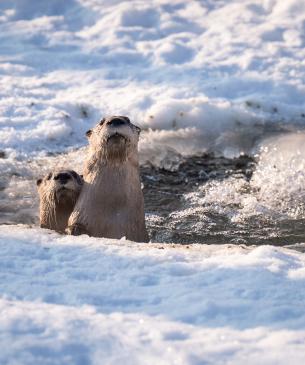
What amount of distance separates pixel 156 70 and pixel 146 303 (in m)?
8.05

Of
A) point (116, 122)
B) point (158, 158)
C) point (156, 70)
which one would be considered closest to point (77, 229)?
point (116, 122)

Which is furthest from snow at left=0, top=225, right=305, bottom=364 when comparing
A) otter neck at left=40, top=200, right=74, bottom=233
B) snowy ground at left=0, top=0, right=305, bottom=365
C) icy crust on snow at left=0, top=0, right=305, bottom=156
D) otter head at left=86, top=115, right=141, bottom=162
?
icy crust on snow at left=0, top=0, right=305, bottom=156

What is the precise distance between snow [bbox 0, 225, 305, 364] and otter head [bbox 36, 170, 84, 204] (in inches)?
57.7

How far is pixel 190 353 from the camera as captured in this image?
11.3 feet

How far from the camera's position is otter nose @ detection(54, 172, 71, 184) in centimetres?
660

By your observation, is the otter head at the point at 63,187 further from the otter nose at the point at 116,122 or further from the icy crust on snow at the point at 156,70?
the icy crust on snow at the point at 156,70

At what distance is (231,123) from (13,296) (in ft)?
21.0

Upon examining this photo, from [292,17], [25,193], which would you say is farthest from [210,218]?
[292,17]

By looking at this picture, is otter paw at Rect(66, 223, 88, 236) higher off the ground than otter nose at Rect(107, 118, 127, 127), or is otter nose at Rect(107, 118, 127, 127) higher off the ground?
otter nose at Rect(107, 118, 127, 127)

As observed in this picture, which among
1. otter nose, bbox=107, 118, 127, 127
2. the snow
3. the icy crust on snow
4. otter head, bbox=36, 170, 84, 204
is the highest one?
the icy crust on snow

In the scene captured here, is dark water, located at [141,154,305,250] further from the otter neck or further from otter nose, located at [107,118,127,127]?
otter nose, located at [107,118,127,127]

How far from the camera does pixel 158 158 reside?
9.42 m

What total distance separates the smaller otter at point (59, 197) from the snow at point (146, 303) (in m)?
1.48

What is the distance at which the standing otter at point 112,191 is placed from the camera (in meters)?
6.38
